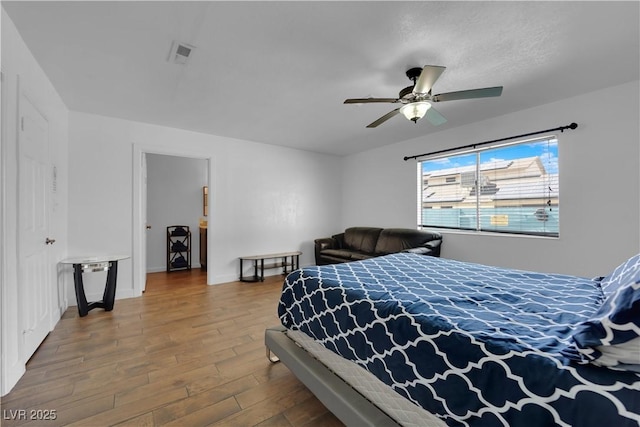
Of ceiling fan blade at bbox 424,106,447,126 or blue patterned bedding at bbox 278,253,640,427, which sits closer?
blue patterned bedding at bbox 278,253,640,427

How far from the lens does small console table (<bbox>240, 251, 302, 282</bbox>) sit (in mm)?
4695

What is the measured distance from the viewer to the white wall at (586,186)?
2711mm

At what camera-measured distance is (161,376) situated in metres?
1.93

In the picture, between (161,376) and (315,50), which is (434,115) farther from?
(161,376)

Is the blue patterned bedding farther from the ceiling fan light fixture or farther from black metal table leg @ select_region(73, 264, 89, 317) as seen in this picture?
black metal table leg @ select_region(73, 264, 89, 317)

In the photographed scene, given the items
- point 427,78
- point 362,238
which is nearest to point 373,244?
point 362,238

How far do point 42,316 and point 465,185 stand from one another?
5278 millimetres

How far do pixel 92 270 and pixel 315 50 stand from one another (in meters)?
3.37

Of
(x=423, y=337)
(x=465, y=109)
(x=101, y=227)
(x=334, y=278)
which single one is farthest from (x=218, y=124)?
(x=423, y=337)

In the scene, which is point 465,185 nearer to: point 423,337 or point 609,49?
point 609,49

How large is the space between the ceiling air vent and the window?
3.77 m

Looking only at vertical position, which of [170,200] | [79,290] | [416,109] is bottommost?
[79,290]

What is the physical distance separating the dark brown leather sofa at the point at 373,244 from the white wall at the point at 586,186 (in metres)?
0.54

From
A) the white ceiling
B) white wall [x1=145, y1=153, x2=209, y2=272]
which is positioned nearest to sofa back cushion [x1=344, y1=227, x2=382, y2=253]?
the white ceiling
